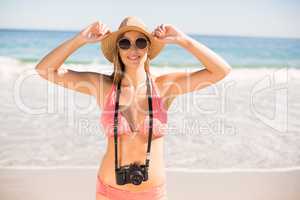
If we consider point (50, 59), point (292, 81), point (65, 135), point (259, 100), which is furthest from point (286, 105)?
point (50, 59)

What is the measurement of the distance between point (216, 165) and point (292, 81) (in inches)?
249

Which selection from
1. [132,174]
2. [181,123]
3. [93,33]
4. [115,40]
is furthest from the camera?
[181,123]

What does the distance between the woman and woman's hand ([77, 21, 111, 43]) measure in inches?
0.6

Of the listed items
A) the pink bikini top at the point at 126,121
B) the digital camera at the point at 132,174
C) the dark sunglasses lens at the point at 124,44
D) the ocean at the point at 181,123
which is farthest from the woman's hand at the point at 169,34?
the ocean at the point at 181,123

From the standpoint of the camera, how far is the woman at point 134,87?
1868 millimetres

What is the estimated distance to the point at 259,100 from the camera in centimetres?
767

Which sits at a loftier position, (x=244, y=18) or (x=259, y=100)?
(x=244, y=18)

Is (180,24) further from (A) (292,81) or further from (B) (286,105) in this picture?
(B) (286,105)

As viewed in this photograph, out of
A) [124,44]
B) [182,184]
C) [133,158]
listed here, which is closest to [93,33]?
[124,44]

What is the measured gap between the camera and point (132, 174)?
1.91 m

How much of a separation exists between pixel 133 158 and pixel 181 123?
14.4 feet

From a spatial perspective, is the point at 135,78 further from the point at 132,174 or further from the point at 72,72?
the point at 132,174

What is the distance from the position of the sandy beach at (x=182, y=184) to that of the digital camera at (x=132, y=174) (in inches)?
66.2

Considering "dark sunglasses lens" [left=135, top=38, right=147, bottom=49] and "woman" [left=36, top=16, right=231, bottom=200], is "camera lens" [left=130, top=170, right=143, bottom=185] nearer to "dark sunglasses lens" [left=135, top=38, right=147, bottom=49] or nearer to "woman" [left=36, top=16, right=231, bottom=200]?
"woman" [left=36, top=16, right=231, bottom=200]
